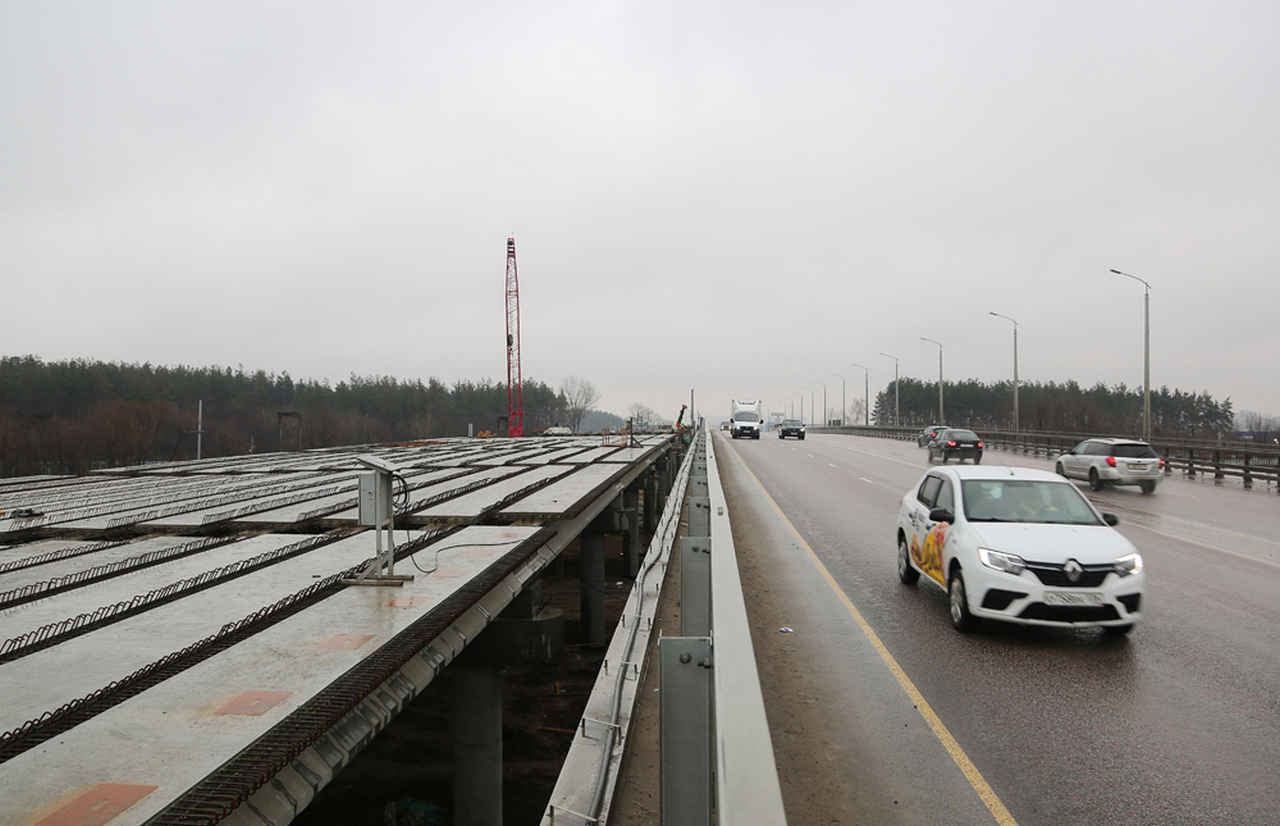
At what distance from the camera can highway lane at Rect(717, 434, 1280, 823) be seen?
4.66 metres

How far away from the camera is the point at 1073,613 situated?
24.4 feet

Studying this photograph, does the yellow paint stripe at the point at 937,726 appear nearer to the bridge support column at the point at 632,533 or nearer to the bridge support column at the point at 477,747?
the bridge support column at the point at 477,747

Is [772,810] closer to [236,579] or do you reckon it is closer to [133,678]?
[133,678]

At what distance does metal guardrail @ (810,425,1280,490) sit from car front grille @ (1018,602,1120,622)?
80.3 feet

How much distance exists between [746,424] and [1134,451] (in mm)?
42887

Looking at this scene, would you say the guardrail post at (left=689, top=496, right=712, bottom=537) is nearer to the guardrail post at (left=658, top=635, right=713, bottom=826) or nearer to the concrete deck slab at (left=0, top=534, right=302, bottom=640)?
the guardrail post at (left=658, top=635, right=713, bottom=826)

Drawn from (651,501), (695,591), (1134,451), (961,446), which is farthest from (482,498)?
(961,446)

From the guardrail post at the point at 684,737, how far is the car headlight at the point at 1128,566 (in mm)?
6549

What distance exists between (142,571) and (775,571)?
26.2 feet

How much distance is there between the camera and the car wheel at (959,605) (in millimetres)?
7942

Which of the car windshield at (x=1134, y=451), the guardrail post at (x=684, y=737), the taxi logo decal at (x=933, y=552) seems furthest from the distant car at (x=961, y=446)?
the guardrail post at (x=684, y=737)

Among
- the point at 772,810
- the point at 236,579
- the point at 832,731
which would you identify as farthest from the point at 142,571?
the point at 772,810

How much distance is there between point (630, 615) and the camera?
5.88 metres

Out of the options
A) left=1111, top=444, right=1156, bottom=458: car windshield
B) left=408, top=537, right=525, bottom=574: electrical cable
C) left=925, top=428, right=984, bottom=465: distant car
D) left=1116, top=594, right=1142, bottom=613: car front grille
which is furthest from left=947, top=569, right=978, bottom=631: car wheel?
left=925, top=428, right=984, bottom=465: distant car
